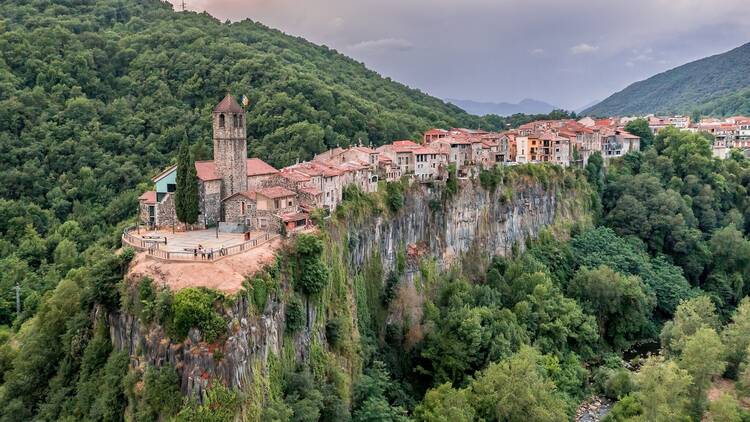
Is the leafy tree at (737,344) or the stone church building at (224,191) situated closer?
the stone church building at (224,191)

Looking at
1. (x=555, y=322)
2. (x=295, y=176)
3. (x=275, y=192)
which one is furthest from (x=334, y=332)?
(x=555, y=322)

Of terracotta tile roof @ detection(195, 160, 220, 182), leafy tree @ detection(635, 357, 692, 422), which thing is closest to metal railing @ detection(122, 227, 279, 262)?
terracotta tile roof @ detection(195, 160, 220, 182)

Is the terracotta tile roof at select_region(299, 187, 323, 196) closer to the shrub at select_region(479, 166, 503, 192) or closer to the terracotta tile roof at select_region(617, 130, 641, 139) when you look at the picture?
the shrub at select_region(479, 166, 503, 192)

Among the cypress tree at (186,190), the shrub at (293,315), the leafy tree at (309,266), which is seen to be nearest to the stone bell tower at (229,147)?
the cypress tree at (186,190)

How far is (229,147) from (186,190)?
19.5 ft

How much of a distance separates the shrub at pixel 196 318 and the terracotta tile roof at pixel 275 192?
61.8 ft

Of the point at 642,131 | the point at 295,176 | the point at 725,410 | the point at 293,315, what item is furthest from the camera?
the point at 642,131

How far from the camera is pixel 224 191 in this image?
5778 cm

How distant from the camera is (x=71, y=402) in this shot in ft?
139

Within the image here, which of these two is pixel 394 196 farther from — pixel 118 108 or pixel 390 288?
pixel 118 108

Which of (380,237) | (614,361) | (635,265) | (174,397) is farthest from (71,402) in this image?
(635,265)

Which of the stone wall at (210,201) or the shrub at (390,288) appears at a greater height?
the stone wall at (210,201)

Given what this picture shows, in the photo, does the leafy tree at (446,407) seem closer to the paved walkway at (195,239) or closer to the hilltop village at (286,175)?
the hilltop village at (286,175)

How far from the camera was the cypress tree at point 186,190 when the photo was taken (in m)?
54.0
